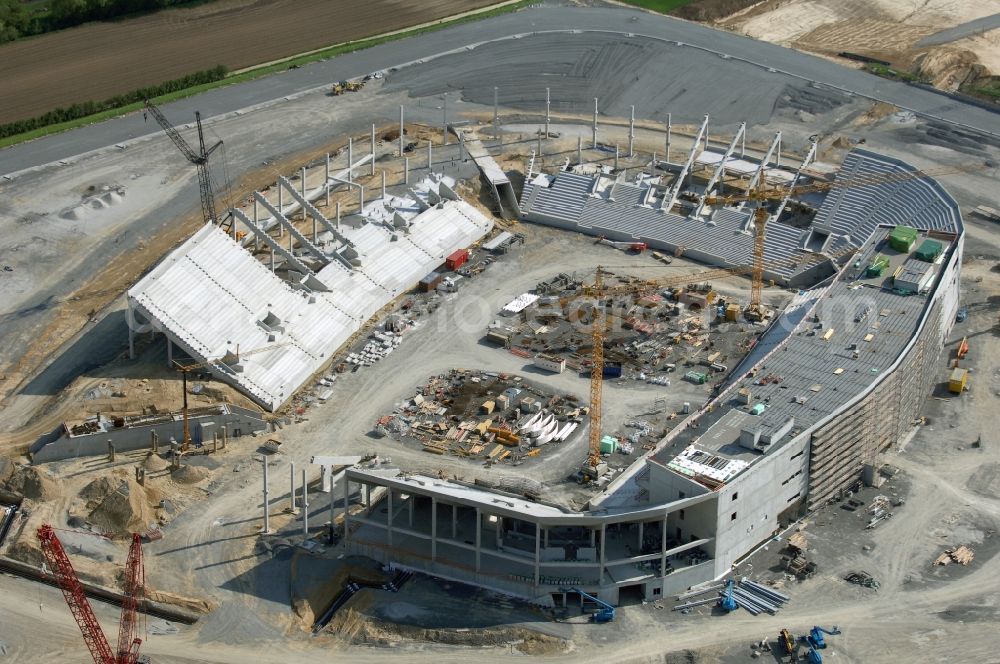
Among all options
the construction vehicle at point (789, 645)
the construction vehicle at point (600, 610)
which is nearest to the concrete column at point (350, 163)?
the construction vehicle at point (600, 610)

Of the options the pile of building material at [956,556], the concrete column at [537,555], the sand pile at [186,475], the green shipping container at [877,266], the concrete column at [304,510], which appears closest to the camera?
the concrete column at [537,555]

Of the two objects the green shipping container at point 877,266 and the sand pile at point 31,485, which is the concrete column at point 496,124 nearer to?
the green shipping container at point 877,266

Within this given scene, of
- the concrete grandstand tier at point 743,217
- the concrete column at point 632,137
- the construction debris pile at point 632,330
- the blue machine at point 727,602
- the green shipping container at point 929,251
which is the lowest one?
the blue machine at point 727,602

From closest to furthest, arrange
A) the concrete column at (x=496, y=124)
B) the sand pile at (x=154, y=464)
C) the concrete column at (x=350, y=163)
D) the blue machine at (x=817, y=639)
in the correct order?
the blue machine at (x=817, y=639) → the sand pile at (x=154, y=464) → the concrete column at (x=350, y=163) → the concrete column at (x=496, y=124)

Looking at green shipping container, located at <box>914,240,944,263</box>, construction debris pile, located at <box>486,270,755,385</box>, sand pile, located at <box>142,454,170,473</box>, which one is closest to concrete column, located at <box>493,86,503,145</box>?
construction debris pile, located at <box>486,270,755,385</box>

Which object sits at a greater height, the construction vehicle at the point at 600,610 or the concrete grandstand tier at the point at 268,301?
the concrete grandstand tier at the point at 268,301

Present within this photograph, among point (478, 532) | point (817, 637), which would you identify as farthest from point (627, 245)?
point (817, 637)

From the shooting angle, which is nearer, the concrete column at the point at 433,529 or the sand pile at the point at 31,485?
the concrete column at the point at 433,529
